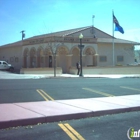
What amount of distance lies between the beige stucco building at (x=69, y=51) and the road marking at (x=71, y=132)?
2697cm

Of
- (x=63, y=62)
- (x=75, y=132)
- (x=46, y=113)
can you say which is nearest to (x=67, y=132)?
(x=75, y=132)

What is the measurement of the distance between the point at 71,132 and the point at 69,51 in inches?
1195

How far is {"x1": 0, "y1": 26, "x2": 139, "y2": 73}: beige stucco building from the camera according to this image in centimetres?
3638

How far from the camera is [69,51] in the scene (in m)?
36.5

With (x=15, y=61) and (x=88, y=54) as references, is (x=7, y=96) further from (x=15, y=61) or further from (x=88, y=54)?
(x=15, y=61)

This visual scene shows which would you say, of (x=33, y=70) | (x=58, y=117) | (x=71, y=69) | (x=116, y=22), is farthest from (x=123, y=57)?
(x=58, y=117)

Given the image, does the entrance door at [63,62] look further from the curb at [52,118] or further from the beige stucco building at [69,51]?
the curb at [52,118]

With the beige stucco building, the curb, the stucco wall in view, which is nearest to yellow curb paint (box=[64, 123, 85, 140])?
the curb

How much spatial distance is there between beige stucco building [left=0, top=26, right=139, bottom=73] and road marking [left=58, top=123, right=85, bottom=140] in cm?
2697

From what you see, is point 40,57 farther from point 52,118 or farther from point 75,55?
point 52,118

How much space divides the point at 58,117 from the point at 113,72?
28.9 m

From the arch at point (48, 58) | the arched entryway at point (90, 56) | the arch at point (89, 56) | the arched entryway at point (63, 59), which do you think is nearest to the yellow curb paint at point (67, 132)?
the arch at point (48, 58)

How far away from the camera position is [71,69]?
35875 millimetres

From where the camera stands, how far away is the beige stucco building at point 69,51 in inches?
1432
